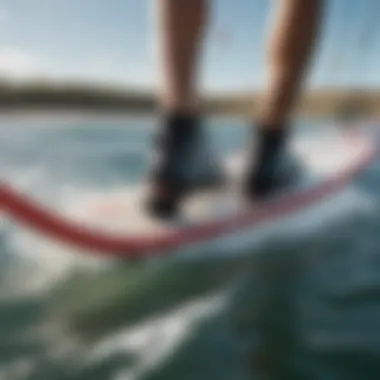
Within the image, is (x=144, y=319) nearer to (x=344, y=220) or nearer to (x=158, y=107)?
(x=158, y=107)

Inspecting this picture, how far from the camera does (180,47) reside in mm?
871

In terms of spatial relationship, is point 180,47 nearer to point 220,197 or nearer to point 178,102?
point 178,102

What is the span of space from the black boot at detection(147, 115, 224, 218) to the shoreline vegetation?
0.03 meters

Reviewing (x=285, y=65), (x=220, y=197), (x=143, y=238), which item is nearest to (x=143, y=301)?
(x=143, y=238)

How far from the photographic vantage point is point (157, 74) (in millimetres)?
851

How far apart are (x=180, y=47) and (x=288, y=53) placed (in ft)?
0.43

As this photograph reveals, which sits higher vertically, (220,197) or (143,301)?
(220,197)

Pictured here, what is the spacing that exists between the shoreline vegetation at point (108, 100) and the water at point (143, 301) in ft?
0.05

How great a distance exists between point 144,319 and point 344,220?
0.32m

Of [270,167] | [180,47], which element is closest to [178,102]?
[180,47]

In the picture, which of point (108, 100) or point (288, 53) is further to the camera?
point (288, 53)

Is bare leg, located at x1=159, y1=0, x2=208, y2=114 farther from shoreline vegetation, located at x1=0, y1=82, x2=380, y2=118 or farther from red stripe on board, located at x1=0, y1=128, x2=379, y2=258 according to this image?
red stripe on board, located at x1=0, y1=128, x2=379, y2=258

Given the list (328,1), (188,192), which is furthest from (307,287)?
(328,1)

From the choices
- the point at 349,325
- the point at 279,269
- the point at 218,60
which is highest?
the point at 218,60
